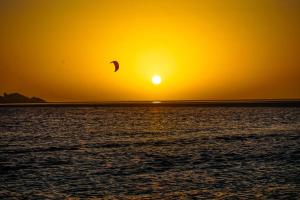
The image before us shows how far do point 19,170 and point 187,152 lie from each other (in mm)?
20905

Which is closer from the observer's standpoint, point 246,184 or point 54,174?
point 246,184

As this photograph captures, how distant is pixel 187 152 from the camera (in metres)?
62.2

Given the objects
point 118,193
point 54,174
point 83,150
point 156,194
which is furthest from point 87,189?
point 83,150

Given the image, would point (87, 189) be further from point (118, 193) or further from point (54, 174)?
point (54, 174)

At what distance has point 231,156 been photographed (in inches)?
2244

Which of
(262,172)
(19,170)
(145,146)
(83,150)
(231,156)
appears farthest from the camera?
(145,146)

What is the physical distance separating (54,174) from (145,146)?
91.2 ft

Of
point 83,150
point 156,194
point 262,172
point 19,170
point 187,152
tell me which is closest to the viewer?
point 156,194

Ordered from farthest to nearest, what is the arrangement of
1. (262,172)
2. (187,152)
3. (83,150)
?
1. (83,150)
2. (187,152)
3. (262,172)

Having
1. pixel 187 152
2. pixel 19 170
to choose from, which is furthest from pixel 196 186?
pixel 187 152

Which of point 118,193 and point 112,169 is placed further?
point 112,169

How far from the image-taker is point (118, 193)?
35.7 m

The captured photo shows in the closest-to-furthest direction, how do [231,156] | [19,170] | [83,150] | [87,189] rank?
[87,189]
[19,170]
[231,156]
[83,150]

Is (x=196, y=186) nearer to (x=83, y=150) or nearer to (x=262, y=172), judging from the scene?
(x=262, y=172)
